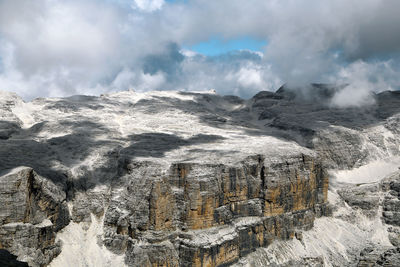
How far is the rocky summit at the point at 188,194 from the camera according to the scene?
52812mm

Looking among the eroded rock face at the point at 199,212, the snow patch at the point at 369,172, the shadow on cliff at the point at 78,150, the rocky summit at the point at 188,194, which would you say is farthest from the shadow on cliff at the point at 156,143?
the snow patch at the point at 369,172

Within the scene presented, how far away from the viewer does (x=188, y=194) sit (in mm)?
56344

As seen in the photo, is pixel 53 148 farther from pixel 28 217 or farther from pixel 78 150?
pixel 28 217

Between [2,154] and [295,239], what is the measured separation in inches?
1965

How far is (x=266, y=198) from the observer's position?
63.4 meters

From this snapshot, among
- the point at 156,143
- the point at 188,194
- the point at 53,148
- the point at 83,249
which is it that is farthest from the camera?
the point at 156,143

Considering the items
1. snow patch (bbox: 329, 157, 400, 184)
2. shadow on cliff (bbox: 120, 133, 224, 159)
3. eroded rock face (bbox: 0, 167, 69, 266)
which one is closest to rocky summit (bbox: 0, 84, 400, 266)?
eroded rock face (bbox: 0, 167, 69, 266)

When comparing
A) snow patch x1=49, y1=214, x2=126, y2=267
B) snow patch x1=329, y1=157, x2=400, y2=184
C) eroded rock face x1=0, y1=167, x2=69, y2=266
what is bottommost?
snow patch x1=49, y1=214, x2=126, y2=267

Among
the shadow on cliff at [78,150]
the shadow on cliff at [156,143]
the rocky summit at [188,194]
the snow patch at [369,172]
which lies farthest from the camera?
the snow patch at [369,172]

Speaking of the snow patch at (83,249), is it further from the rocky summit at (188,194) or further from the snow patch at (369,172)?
the snow patch at (369,172)

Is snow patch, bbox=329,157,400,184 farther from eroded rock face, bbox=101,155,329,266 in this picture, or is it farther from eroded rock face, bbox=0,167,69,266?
eroded rock face, bbox=0,167,69,266

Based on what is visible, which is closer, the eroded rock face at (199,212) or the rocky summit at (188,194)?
the rocky summit at (188,194)

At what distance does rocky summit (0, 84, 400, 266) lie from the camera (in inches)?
2079

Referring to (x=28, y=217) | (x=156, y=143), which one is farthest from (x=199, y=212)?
(x=156, y=143)
